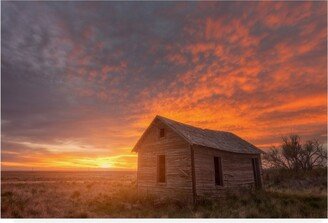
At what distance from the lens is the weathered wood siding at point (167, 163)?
51.6ft

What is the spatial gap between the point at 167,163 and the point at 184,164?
5.10 feet

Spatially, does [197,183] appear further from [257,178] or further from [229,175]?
[257,178]

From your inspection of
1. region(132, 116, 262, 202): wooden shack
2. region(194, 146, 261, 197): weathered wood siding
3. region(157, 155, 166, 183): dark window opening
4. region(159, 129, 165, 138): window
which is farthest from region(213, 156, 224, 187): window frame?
region(159, 129, 165, 138): window

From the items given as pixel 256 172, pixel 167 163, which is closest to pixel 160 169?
pixel 167 163

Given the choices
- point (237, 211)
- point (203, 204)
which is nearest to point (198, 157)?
point (203, 204)

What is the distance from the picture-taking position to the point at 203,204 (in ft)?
48.4

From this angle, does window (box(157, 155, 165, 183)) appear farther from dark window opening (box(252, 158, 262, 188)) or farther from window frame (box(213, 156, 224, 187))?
dark window opening (box(252, 158, 262, 188))

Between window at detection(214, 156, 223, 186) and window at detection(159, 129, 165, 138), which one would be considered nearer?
window at detection(214, 156, 223, 186)

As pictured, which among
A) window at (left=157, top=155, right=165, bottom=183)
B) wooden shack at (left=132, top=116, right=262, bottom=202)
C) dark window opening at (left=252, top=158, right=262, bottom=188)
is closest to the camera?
wooden shack at (left=132, top=116, right=262, bottom=202)

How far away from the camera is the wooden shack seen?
1559 cm

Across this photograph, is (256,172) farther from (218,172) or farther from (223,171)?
(223,171)

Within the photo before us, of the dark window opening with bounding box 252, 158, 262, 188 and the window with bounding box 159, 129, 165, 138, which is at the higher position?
the window with bounding box 159, 129, 165, 138

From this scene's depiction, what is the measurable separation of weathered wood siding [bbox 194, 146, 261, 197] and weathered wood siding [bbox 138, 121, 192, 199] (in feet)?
2.48

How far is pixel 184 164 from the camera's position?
1586cm
